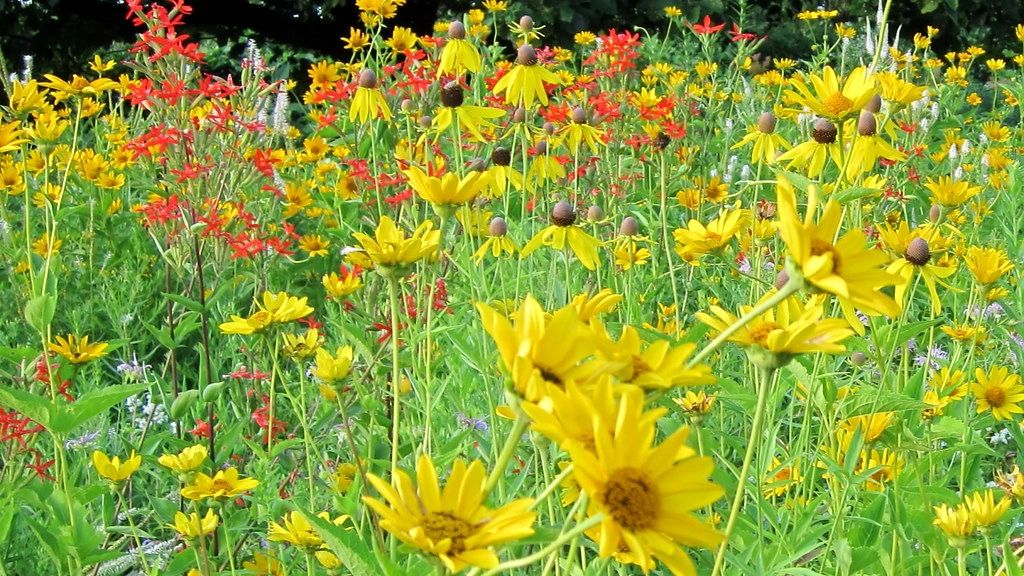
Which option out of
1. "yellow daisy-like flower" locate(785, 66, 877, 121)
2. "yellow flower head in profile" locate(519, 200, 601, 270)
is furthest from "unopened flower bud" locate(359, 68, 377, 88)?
"yellow daisy-like flower" locate(785, 66, 877, 121)

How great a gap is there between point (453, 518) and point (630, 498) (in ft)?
0.46

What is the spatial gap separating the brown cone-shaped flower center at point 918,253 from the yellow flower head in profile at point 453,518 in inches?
43.3

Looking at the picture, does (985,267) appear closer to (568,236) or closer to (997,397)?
(997,397)

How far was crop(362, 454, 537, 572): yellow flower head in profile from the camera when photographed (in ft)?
2.12

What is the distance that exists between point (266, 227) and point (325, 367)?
2.09 meters

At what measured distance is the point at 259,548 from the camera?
1875mm

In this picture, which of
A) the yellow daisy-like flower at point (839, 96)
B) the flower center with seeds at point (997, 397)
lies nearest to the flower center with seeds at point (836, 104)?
the yellow daisy-like flower at point (839, 96)

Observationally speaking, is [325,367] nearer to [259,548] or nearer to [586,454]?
[259,548]

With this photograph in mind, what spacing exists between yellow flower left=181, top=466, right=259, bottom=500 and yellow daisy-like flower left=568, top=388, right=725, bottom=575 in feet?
2.49

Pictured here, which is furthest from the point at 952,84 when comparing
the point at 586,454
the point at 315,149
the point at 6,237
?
the point at 586,454

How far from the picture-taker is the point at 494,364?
1729 millimetres

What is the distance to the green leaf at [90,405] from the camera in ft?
3.89

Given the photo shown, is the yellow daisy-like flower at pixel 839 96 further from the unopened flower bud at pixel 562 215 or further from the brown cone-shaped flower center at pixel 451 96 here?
the brown cone-shaped flower center at pixel 451 96

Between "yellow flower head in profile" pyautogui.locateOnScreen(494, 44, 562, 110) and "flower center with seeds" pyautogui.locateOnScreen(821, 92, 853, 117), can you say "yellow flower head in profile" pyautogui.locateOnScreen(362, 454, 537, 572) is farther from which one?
"yellow flower head in profile" pyautogui.locateOnScreen(494, 44, 562, 110)
